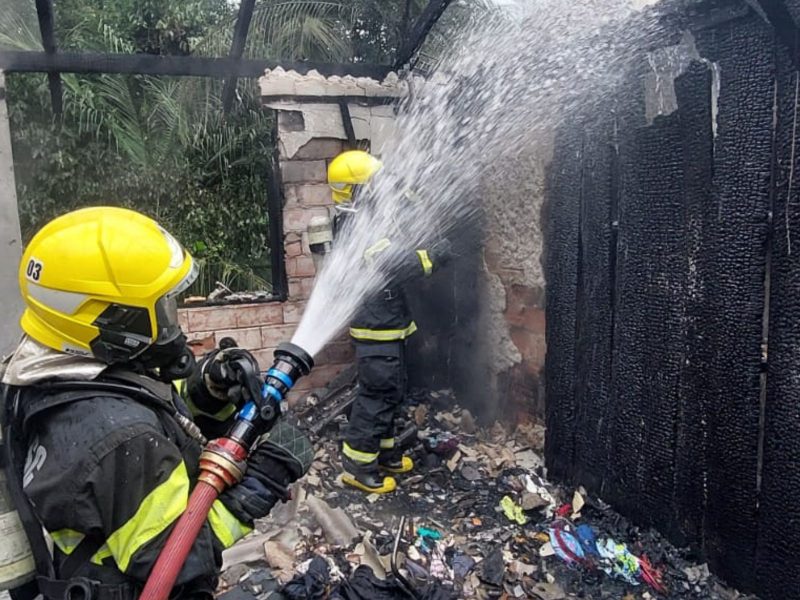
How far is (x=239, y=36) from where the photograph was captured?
4.77 metres

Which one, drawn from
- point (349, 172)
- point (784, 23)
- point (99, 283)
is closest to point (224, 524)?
point (99, 283)

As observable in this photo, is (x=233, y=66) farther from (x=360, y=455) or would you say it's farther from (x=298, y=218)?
(x=360, y=455)

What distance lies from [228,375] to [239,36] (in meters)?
3.35

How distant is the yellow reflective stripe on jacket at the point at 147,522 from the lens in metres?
1.74

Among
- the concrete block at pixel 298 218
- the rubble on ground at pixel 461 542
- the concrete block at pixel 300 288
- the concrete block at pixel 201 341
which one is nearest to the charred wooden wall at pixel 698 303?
the rubble on ground at pixel 461 542

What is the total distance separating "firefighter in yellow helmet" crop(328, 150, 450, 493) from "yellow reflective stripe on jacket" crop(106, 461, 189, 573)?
299 cm

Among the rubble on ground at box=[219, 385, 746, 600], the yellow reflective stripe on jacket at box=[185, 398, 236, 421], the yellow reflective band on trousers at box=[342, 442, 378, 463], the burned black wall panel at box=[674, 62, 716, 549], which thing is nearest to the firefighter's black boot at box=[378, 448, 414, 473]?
the rubble on ground at box=[219, 385, 746, 600]

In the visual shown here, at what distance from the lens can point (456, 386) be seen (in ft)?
19.4

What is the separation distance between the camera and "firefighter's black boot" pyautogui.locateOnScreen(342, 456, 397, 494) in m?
4.69

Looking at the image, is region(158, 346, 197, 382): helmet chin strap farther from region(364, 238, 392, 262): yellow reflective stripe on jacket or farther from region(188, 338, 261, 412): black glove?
region(364, 238, 392, 262): yellow reflective stripe on jacket

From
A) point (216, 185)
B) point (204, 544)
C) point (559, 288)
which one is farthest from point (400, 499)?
point (216, 185)

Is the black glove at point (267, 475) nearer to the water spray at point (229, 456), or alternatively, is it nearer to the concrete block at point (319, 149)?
the water spray at point (229, 456)

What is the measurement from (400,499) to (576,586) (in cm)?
149

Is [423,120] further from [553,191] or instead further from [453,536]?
[453,536]
